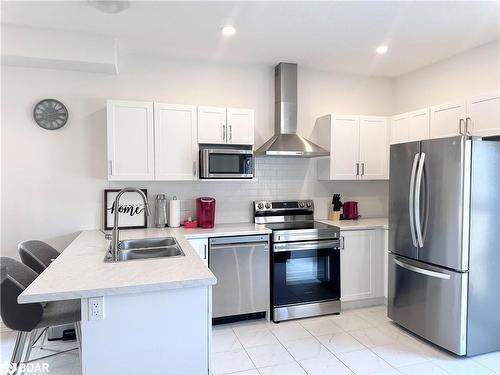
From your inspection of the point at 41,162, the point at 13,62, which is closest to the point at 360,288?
the point at 41,162

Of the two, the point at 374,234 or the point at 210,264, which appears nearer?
the point at 210,264

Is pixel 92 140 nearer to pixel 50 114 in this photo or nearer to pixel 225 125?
pixel 50 114

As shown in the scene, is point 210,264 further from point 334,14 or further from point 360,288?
point 334,14

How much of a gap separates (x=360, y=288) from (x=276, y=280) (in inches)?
38.8

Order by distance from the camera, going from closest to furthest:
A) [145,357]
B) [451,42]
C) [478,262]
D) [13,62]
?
[145,357] < [478,262] < [13,62] < [451,42]

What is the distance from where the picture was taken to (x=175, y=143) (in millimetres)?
3354

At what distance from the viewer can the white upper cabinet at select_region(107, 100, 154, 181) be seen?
3180 mm

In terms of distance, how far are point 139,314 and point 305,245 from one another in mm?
2026

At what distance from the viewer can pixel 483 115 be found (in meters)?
2.97

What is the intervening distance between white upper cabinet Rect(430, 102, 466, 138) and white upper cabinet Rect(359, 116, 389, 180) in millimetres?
613

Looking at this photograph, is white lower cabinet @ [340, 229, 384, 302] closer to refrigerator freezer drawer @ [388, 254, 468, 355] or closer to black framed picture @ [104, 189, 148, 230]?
refrigerator freezer drawer @ [388, 254, 468, 355]

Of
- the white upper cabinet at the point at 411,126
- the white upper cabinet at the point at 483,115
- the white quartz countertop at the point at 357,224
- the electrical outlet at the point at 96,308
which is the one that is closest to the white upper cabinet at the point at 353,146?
the white upper cabinet at the point at 411,126

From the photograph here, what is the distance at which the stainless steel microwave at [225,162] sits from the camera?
11.0 ft

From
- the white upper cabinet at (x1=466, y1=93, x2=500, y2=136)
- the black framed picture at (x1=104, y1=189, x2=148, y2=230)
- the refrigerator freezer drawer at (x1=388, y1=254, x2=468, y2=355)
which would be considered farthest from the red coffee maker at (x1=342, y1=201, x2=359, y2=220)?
the black framed picture at (x1=104, y1=189, x2=148, y2=230)
